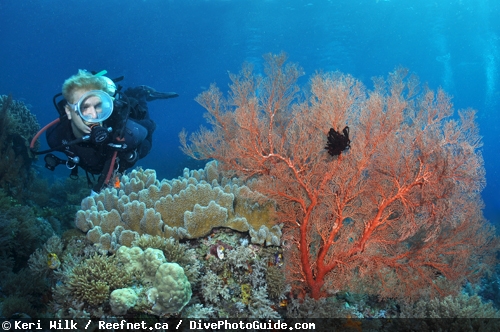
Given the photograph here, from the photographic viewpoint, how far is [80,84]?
506 centimetres

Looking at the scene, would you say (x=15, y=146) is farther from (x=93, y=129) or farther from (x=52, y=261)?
(x=52, y=261)

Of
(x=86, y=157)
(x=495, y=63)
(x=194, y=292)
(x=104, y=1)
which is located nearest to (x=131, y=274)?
(x=194, y=292)

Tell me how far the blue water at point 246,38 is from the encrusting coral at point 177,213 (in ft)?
55.6

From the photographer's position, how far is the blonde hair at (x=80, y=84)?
5051 mm

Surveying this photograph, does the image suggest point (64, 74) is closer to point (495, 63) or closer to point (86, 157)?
point (86, 157)

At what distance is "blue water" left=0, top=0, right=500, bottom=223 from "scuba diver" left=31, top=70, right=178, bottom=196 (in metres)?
16.0

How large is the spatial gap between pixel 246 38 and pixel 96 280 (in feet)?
131

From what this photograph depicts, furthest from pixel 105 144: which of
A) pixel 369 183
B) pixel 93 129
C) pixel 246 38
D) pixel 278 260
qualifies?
pixel 246 38

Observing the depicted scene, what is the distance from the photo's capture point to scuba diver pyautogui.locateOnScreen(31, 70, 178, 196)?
504 centimetres

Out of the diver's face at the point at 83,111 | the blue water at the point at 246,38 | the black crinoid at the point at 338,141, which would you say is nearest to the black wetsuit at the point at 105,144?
the diver's face at the point at 83,111

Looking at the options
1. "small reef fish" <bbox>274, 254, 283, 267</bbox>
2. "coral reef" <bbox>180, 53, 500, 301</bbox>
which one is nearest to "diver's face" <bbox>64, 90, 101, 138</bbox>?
"coral reef" <bbox>180, 53, 500, 301</bbox>

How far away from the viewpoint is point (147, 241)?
13.2 feet

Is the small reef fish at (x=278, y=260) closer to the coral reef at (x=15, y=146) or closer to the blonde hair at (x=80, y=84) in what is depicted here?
the blonde hair at (x=80, y=84)

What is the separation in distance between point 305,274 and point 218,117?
340cm
